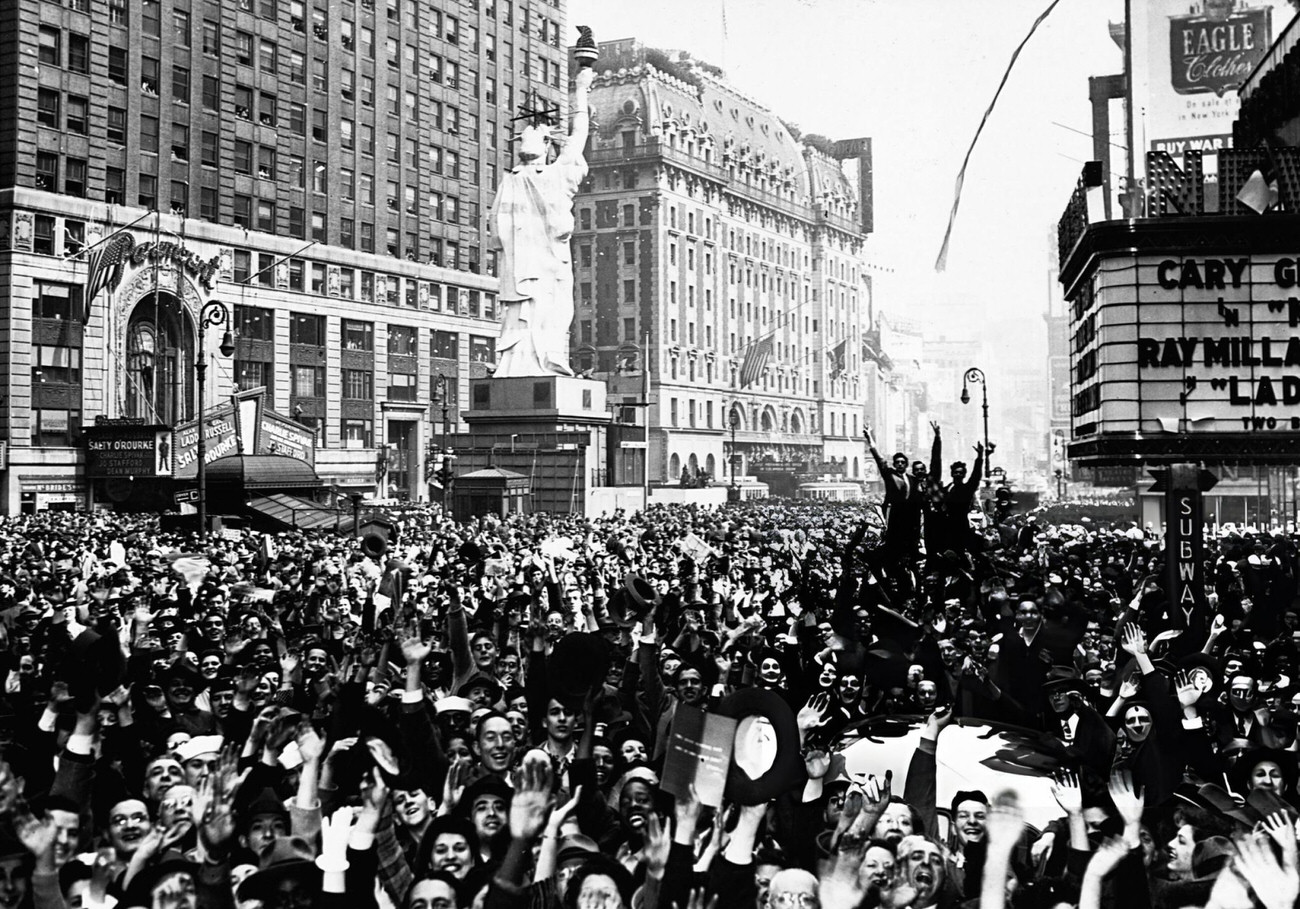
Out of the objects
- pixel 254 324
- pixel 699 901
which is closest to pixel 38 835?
pixel 699 901

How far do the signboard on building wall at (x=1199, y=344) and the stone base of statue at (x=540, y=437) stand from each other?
1364 inches

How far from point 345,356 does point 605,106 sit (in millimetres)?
51476

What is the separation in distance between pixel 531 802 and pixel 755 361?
91.1 m

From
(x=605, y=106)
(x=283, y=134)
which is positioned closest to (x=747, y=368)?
(x=605, y=106)

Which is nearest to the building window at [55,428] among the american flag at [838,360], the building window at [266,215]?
the building window at [266,215]

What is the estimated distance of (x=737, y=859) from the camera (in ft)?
22.0

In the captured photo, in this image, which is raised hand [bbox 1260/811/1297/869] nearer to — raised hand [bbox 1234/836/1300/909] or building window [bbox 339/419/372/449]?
raised hand [bbox 1234/836/1300/909]

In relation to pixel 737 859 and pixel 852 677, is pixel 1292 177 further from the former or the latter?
pixel 737 859

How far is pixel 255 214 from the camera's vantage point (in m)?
66.1

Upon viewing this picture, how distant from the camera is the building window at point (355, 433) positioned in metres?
70.3

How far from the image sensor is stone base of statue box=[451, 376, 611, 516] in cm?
5934

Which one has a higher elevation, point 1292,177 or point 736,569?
point 1292,177

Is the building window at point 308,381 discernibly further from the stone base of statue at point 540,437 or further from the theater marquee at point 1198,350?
the theater marquee at point 1198,350

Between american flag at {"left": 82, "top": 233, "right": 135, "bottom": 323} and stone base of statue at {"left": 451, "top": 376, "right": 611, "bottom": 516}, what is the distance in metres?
17.5
